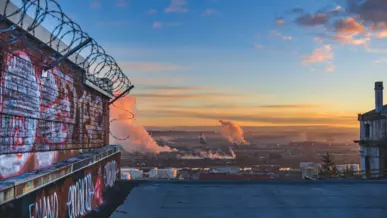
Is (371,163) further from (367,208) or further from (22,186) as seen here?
(22,186)

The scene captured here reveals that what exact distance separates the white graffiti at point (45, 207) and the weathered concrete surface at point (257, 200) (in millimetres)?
3633

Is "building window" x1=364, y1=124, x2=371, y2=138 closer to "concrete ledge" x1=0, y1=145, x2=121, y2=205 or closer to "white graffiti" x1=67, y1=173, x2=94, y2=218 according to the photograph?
"white graffiti" x1=67, y1=173, x2=94, y2=218

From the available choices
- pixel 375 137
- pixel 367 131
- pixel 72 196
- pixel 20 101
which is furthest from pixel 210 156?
pixel 20 101

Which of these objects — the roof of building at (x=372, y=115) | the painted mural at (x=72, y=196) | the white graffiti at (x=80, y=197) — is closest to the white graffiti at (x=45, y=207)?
the painted mural at (x=72, y=196)

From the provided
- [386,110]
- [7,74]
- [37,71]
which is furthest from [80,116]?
[386,110]

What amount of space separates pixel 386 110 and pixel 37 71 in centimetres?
3386

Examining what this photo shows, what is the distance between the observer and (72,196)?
8.87m

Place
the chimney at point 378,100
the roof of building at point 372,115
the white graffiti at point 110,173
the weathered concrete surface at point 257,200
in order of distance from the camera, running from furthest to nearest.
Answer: the chimney at point 378,100 < the roof of building at point 372,115 < the white graffiti at point 110,173 < the weathered concrete surface at point 257,200

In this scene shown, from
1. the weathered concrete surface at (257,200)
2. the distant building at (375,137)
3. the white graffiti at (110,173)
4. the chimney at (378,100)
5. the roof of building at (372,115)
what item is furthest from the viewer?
the chimney at (378,100)

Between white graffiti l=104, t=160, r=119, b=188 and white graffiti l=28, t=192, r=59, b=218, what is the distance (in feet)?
20.5

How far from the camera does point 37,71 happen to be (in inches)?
297

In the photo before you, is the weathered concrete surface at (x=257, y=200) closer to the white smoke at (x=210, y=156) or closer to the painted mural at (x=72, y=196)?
the painted mural at (x=72, y=196)

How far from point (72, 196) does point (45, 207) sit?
198 centimetres

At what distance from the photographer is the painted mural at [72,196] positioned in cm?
614
